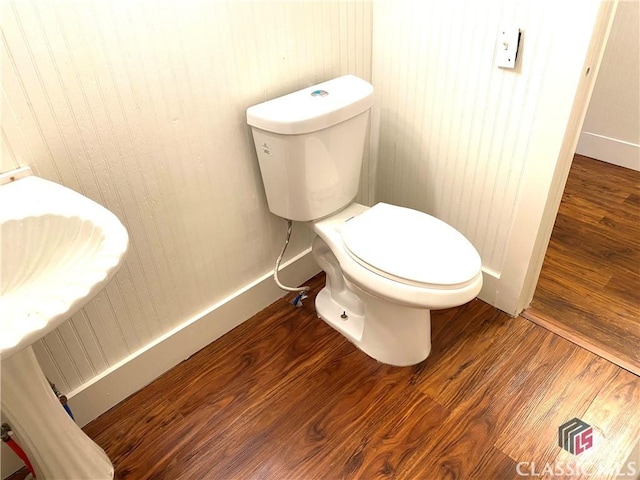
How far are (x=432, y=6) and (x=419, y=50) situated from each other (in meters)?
0.14

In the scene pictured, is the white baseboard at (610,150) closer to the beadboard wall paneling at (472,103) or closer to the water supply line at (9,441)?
the beadboard wall paneling at (472,103)

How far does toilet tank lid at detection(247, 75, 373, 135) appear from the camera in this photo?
1368mm

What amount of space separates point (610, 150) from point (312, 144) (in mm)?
1942

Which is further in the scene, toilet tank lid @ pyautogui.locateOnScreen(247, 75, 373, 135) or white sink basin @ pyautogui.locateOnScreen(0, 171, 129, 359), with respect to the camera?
toilet tank lid @ pyautogui.locateOnScreen(247, 75, 373, 135)

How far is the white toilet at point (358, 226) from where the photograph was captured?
1337mm

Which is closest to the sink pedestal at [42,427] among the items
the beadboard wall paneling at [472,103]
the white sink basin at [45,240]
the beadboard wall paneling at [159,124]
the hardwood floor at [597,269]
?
the white sink basin at [45,240]

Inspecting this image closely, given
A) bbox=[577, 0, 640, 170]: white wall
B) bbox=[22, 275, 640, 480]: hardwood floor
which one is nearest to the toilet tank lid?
bbox=[22, 275, 640, 480]: hardwood floor

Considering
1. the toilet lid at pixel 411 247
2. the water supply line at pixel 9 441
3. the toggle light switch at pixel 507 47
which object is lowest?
the water supply line at pixel 9 441

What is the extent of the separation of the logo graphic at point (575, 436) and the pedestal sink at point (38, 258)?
125 cm

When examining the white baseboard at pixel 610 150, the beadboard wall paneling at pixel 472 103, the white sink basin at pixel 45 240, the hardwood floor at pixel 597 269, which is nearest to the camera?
the white sink basin at pixel 45 240

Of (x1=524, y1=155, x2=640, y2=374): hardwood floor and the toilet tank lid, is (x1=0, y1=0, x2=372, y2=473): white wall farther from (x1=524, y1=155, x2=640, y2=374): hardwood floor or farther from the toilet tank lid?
(x1=524, y1=155, x2=640, y2=374): hardwood floor

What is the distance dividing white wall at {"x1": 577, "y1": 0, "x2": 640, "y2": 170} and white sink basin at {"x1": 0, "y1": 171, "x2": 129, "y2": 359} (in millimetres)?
2445

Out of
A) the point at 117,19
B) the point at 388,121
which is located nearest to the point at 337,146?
the point at 388,121

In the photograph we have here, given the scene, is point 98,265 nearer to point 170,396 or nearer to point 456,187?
point 170,396
